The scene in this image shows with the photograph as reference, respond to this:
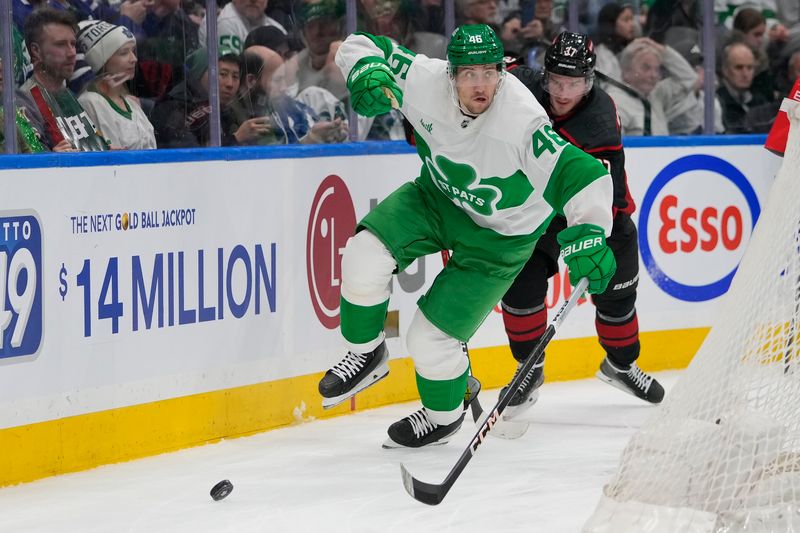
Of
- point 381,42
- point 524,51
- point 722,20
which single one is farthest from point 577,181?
A: point 722,20

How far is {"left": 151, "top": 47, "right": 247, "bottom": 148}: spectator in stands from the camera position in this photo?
Answer: 4332 millimetres

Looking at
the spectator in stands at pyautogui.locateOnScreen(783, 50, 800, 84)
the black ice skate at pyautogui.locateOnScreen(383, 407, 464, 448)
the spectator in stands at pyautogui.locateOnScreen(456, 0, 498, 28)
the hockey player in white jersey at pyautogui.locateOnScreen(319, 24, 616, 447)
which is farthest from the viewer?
the spectator in stands at pyautogui.locateOnScreen(783, 50, 800, 84)

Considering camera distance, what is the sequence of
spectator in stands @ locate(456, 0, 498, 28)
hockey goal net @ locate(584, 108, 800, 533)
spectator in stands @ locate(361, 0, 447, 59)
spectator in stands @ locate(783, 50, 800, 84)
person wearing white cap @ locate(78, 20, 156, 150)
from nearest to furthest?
1. hockey goal net @ locate(584, 108, 800, 533)
2. person wearing white cap @ locate(78, 20, 156, 150)
3. spectator in stands @ locate(361, 0, 447, 59)
4. spectator in stands @ locate(456, 0, 498, 28)
5. spectator in stands @ locate(783, 50, 800, 84)

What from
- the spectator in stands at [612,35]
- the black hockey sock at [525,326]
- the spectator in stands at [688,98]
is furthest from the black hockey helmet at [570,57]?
the spectator in stands at [688,98]

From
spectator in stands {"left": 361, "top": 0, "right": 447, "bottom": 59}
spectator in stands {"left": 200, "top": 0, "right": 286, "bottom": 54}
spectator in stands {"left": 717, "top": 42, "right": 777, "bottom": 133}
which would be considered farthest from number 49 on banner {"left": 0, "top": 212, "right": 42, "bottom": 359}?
spectator in stands {"left": 717, "top": 42, "right": 777, "bottom": 133}

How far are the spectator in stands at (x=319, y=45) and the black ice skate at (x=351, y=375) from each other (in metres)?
1.23

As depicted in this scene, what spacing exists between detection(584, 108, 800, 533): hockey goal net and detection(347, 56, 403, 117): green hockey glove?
1116mm

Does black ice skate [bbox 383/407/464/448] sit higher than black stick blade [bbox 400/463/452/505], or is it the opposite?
black stick blade [bbox 400/463/452/505]

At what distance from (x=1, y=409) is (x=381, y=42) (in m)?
1.48

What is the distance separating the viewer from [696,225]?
5.83 meters

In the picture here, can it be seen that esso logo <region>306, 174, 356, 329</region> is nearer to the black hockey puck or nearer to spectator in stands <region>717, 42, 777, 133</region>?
the black hockey puck

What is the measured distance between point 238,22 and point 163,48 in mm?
358

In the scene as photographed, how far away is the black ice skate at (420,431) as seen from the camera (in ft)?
13.7

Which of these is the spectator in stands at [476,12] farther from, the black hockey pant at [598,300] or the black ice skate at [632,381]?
the black ice skate at [632,381]
